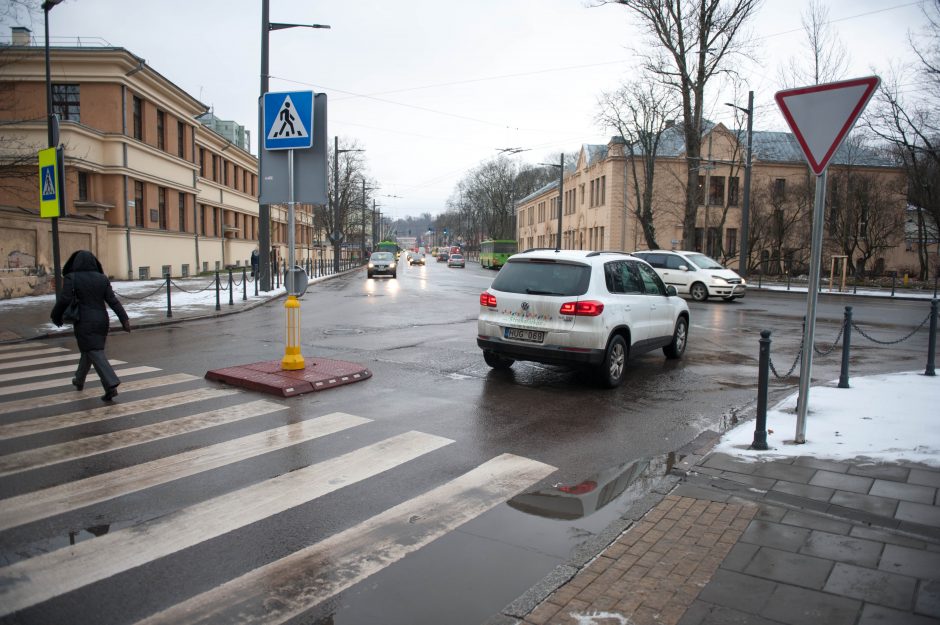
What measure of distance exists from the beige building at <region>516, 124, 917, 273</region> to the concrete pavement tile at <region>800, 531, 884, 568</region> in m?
37.1

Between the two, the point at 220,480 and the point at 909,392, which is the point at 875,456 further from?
the point at 220,480

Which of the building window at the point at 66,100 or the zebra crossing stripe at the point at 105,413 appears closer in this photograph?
the zebra crossing stripe at the point at 105,413

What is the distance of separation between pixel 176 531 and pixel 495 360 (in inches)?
231

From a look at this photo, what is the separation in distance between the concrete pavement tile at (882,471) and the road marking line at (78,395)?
765 centimetres

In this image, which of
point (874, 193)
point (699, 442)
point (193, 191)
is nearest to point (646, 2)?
point (874, 193)

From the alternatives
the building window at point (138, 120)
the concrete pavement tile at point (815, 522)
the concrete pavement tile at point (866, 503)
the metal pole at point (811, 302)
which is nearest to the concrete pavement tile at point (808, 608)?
the concrete pavement tile at point (815, 522)

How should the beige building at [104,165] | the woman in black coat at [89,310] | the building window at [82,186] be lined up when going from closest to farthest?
the woman in black coat at [89,310] → the beige building at [104,165] → the building window at [82,186]

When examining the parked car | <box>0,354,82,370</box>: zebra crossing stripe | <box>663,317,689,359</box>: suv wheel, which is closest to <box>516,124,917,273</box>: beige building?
the parked car

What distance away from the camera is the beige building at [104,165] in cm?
2022

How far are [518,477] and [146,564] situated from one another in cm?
267

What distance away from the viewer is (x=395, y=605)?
3.15 meters

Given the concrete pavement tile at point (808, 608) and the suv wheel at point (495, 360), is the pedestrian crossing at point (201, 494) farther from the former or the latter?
the suv wheel at point (495, 360)

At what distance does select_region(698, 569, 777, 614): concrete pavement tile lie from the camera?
3094 millimetres

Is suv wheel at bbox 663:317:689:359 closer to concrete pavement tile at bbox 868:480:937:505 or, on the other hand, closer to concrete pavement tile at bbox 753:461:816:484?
concrete pavement tile at bbox 753:461:816:484
